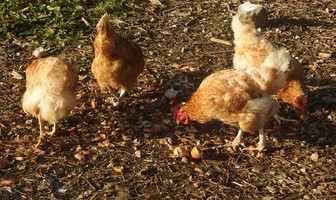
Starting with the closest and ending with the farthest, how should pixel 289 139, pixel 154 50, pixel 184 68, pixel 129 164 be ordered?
pixel 129 164, pixel 289 139, pixel 184 68, pixel 154 50

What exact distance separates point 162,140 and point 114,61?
40.9 inches

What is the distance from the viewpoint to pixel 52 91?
181 inches

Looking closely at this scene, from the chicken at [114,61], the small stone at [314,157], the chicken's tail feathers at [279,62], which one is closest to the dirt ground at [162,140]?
the small stone at [314,157]

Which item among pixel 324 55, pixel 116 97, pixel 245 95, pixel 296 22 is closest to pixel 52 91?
pixel 116 97

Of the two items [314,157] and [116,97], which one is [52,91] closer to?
[116,97]

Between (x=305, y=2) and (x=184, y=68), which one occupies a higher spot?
(x=305, y=2)

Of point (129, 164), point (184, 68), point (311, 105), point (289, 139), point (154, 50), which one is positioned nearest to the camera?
point (129, 164)

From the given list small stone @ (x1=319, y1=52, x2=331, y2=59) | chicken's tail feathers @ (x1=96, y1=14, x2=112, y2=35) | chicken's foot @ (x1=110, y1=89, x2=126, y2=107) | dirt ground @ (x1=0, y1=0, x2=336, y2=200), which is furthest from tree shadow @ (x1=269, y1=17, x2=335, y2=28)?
chicken's tail feathers @ (x1=96, y1=14, x2=112, y2=35)

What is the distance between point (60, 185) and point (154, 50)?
2818mm

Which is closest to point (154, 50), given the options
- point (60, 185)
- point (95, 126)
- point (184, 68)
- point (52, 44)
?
point (184, 68)

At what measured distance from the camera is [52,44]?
663cm

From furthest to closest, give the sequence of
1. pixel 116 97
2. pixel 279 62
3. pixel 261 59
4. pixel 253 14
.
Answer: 1. pixel 253 14
2. pixel 116 97
3. pixel 261 59
4. pixel 279 62

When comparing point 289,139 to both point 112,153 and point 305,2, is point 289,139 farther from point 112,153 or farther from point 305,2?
point 305,2

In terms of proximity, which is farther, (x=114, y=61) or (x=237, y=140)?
(x=114, y=61)
